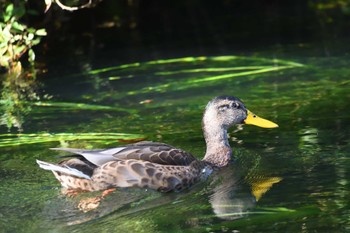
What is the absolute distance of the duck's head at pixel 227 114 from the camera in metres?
8.65

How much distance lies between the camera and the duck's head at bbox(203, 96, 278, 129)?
8.65 metres

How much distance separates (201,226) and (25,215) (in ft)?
4.55

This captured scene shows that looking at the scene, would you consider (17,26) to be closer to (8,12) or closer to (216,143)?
(8,12)

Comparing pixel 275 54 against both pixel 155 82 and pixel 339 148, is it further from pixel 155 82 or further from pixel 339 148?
pixel 339 148

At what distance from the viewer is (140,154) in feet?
25.3

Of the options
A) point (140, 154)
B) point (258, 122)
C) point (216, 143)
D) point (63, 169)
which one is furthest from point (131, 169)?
point (258, 122)

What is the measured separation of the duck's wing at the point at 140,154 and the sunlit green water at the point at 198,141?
0.30 metres

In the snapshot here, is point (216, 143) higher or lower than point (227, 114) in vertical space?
lower

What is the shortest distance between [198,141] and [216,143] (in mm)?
612

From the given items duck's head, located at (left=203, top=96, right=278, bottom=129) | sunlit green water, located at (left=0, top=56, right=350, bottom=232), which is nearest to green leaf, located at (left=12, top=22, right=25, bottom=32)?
sunlit green water, located at (left=0, top=56, right=350, bottom=232)

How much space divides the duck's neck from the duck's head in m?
0.02

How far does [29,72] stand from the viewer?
13172mm

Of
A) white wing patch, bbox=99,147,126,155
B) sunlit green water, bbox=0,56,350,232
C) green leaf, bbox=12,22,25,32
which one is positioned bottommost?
sunlit green water, bbox=0,56,350,232

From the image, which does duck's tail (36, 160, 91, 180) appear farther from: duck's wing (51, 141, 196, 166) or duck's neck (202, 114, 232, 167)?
duck's neck (202, 114, 232, 167)
